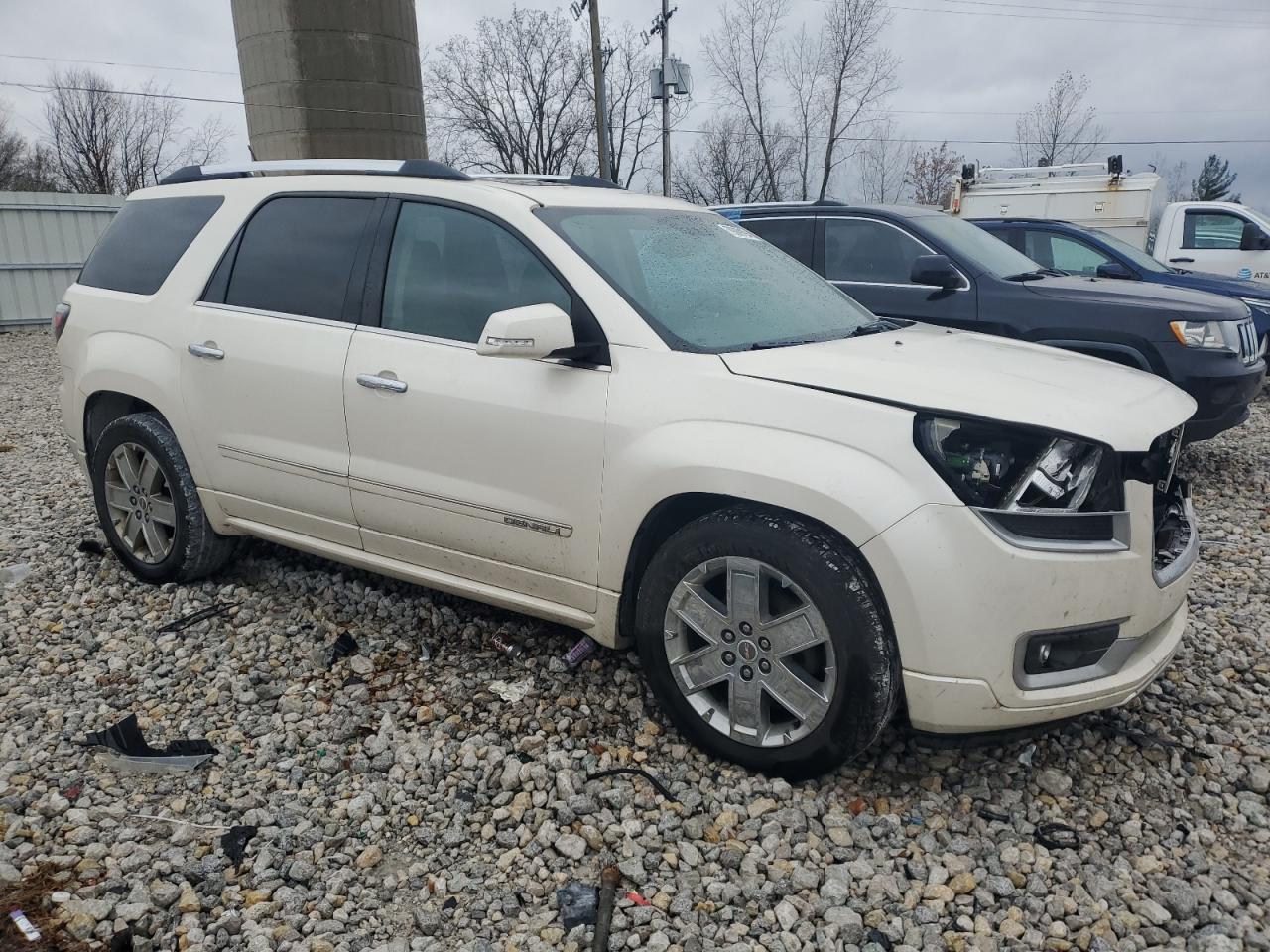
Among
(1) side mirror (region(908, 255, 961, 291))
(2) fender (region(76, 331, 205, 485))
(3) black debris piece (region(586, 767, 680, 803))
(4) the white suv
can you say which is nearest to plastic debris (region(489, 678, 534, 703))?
(4) the white suv

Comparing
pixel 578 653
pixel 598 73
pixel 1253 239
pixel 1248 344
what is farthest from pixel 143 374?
pixel 598 73

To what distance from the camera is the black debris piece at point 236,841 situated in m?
2.69

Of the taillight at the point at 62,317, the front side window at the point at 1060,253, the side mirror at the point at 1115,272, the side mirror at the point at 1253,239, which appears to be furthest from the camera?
the side mirror at the point at 1253,239

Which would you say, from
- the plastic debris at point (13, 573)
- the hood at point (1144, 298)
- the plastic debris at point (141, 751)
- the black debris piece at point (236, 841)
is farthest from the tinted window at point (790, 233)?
the black debris piece at point (236, 841)

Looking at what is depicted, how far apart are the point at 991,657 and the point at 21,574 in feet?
15.0

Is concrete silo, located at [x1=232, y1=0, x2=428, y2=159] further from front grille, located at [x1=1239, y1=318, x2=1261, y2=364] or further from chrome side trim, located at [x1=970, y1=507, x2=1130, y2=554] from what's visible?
chrome side trim, located at [x1=970, y1=507, x2=1130, y2=554]

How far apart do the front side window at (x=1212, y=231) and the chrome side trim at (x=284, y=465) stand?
11.8 meters

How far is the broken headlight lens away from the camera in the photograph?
2656 mm

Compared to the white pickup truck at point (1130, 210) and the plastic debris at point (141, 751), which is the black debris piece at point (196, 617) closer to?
the plastic debris at point (141, 751)

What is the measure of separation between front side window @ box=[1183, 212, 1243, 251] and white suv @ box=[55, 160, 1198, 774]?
33.1 ft

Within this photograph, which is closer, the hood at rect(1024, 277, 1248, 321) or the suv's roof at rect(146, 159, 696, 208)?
the suv's roof at rect(146, 159, 696, 208)

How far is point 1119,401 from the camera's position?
2850 mm

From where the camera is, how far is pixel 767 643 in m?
2.85

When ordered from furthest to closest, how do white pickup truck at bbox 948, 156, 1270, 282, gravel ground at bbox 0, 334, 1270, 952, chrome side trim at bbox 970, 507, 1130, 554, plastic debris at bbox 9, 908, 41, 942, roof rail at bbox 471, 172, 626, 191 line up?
white pickup truck at bbox 948, 156, 1270, 282, roof rail at bbox 471, 172, 626, 191, chrome side trim at bbox 970, 507, 1130, 554, gravel ground at bbox 0, 334, 1270, 952, plastic debris at bbox 9, 908, 41, 942
